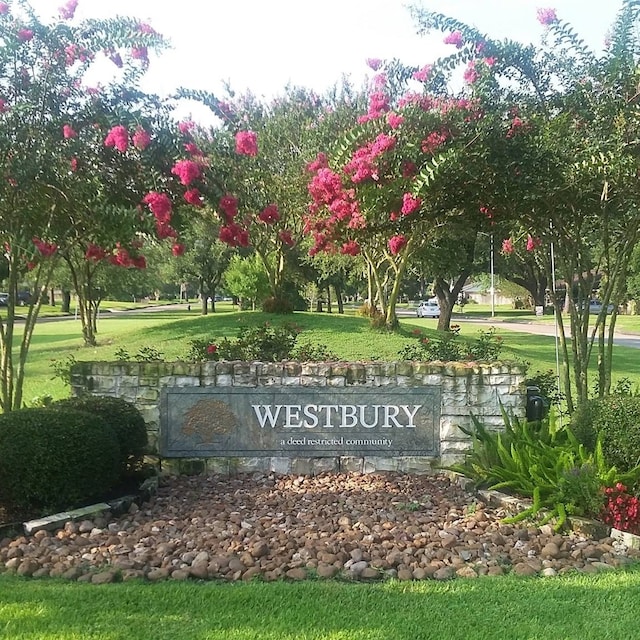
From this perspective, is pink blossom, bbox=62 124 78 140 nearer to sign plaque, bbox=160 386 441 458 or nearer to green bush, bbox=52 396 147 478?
green bush, bbox=52 396 147 478

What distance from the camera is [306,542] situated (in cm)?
447

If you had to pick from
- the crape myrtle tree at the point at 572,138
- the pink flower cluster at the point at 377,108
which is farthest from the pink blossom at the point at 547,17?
the pink flower cluster at the point at 377,108

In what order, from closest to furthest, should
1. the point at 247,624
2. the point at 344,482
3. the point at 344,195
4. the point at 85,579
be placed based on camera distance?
the point at 247,624, the point at 85,579, the point at 344,482, the point at 344,195

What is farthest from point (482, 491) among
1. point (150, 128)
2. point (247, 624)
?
point (150, 128)

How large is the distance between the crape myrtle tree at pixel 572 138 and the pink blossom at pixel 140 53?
253 centimetres

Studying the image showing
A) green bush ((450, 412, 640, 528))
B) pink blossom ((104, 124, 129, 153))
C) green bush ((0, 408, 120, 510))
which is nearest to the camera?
green bush ((450, 412, 640, 528))

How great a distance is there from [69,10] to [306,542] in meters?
4.98

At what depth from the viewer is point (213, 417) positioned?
652 cm

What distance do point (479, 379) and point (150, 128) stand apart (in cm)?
365

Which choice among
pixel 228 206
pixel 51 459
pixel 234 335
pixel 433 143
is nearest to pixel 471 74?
pixel 433 143

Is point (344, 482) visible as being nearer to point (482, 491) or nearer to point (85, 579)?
point (482, 491)

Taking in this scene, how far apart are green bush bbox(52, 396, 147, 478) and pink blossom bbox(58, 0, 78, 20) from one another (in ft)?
11.0

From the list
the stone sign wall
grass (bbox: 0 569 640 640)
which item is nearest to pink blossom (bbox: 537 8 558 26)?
the stone sign wall

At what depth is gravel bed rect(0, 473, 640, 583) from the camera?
3.98m
